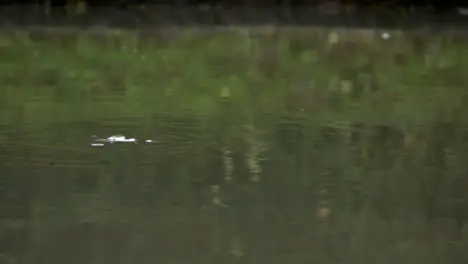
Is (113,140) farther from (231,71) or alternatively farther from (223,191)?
(231,71)

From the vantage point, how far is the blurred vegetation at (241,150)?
128cm

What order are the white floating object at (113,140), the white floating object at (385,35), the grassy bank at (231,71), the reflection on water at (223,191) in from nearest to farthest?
the reflection on water at (223,191), the white floating object at (113,140), the grassy bank at (231,71), the white floating object at (385,35)

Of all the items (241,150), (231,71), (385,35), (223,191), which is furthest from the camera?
(385,35)

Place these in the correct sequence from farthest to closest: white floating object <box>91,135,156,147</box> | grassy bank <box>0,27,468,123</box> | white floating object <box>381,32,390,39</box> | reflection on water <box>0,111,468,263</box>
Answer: white floating object <box>381,32,390,39</box> → grassy bank <box>0,27,468,123</box> → white floating object <box>91,135,156,147</box> → reflection on water <box>0,111,468,263</box>

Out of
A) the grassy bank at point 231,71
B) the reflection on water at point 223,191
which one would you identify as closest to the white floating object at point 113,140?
the reflection on water at point 223,191

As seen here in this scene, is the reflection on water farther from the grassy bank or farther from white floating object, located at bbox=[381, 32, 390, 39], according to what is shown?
white floating object, located at bbox=[381, 32, 390, 39]

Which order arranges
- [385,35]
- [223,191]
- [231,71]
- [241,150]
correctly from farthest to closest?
1. [385,35]
2. [231,71]
3. [241,150]
4. [223,191]

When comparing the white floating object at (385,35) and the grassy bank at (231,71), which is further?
the white floating object at (385,35)

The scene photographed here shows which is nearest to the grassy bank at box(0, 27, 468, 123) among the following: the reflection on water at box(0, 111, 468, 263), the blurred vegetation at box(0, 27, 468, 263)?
the blurred vegetation at box(0, 27, 468, 263)

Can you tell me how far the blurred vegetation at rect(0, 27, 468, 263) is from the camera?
1.28m

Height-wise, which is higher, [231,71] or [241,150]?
[231,71]

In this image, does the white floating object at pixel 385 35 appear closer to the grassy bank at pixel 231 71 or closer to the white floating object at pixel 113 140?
the grassy bank at pixel 231 71

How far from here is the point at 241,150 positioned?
162cm

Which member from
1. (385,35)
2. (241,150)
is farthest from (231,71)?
(385,35)
